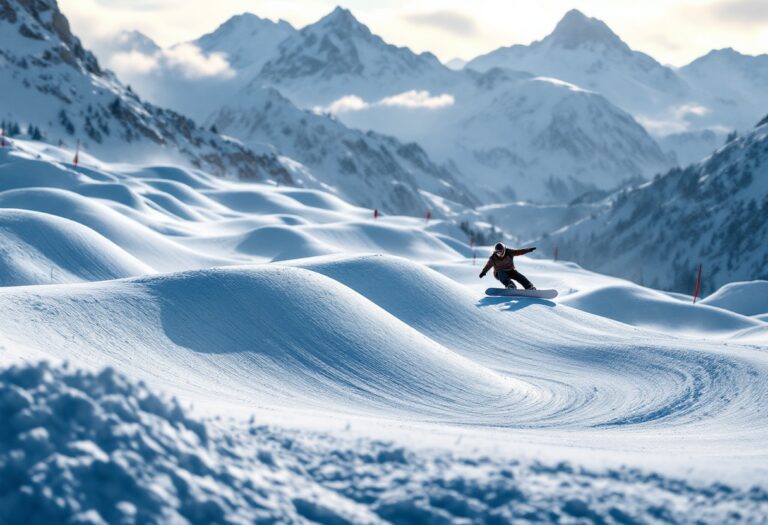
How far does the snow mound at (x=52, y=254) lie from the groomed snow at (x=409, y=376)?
0.17 ft

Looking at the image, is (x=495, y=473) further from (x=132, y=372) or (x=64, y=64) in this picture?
(x=64, y=64)

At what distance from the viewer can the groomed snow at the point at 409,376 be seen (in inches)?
219

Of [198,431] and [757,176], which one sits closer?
[198,431]

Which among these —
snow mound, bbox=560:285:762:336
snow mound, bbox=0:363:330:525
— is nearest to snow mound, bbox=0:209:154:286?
snow mound, bbox=0:363:330:525

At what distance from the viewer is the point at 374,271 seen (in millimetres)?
18406

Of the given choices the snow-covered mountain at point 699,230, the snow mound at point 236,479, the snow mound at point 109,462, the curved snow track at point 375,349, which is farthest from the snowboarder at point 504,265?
the snow-covered mountain at point 699,230

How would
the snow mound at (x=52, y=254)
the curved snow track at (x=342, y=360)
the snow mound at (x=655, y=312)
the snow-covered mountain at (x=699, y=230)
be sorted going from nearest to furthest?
Result: the curved snow track at (x=342, y=360)
the snow mound at (x=52, y=254)
the snow mound at (x=655, y=312)
the snow-covered mountain at (x=699, y=230)

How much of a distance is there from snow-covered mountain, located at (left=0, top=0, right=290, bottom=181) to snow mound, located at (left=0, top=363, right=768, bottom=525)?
13609cm

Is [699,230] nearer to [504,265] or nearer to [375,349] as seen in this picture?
[504,265]

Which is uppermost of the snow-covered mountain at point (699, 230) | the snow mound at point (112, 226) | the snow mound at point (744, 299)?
the snow-covered mountain at point (699, 230)

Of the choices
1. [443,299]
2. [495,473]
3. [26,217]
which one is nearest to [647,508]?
[495,473]

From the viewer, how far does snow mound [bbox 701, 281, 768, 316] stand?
4088 cm

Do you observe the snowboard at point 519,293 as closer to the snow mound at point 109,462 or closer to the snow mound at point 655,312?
the snow mound at point 655,312

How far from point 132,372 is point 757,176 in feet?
616
